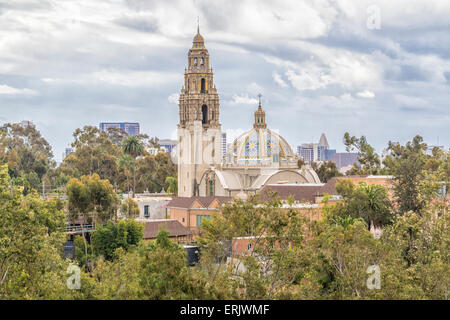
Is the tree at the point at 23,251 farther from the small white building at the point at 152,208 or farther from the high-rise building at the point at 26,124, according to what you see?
the high-rise building at the point at 26,124

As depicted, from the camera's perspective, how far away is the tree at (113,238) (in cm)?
4766

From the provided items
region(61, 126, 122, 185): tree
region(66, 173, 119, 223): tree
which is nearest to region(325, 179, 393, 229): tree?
region(66, 173, 119, 223): tree

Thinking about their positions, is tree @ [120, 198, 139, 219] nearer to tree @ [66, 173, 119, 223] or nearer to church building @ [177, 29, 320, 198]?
church building @ [177, 29, 320, 198]

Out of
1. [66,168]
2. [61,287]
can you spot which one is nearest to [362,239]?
[61,287]

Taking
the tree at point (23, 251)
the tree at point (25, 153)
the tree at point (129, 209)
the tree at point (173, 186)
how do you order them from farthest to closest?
the tree at point (173, 186) < the tree at point (25, 153) < the tree at point (129, 209) < the tree at point (23, 251)

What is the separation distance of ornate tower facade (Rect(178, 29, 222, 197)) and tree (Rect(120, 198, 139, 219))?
555cm

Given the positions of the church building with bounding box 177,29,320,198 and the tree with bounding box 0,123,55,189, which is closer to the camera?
the church building with bounding box 177,29,320,198

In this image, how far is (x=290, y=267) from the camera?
84.4 feet

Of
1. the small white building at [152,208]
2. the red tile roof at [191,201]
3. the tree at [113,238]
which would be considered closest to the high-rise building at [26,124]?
the small white building at [152,208]

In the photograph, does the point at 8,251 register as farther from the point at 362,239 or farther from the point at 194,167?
the point at 194,167

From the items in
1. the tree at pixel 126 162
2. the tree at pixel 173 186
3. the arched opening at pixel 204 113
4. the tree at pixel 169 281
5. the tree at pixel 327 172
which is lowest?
the tree at pixel 169 281

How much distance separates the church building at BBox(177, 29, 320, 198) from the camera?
66.4 metres

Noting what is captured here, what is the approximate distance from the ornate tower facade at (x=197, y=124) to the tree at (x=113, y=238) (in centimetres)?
2006

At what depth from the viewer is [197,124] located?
2761 inches
